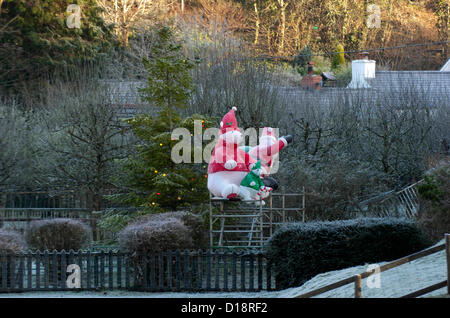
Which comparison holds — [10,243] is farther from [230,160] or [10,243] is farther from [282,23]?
[282,23]

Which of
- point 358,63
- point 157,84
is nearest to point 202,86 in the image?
point 157,84

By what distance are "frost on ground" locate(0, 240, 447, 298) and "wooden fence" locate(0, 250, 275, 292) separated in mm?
255

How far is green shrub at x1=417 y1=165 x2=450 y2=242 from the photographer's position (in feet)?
41.2

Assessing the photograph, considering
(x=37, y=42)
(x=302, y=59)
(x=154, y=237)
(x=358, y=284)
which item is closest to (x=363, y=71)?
(x=302, y=59)

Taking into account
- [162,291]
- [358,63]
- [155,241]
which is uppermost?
[358,63]

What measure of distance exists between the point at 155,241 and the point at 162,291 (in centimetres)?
97

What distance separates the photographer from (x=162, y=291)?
12.3 metres

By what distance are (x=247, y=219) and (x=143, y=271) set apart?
6.15 m

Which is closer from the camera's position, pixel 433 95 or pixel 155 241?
pixel 155 241

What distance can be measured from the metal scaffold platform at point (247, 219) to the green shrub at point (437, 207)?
3484mm

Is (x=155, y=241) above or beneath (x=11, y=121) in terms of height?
beneath

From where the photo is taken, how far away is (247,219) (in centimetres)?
1795
